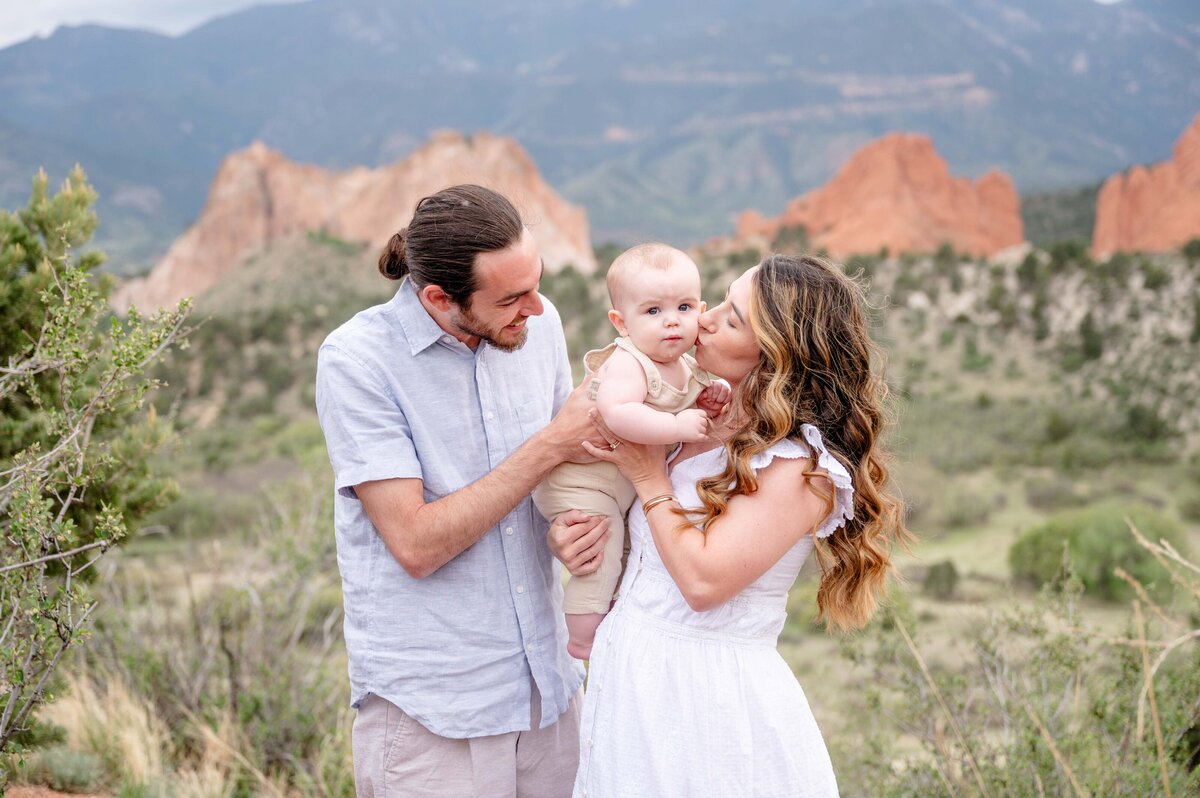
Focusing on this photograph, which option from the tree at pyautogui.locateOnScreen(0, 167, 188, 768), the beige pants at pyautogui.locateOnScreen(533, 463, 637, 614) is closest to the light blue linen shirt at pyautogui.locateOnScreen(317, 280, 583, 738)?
the beige pants at pyautogui.locateOnScreen(533, 463, 637, 614)

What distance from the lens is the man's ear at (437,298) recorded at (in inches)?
93.0

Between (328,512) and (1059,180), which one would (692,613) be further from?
(1059,180)

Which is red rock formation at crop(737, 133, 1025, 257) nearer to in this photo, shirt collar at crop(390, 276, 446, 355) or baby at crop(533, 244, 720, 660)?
baby at crop(533, 244, 720, 660)

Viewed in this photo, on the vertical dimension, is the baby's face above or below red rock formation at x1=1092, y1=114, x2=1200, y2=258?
above

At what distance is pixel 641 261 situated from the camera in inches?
101

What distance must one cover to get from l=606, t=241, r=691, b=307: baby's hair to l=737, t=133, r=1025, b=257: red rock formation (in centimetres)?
4495

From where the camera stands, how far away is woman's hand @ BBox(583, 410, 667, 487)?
7.68 feet

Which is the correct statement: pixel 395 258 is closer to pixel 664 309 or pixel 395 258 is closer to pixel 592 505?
pixel 664 309

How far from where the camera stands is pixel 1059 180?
11056 centimetres

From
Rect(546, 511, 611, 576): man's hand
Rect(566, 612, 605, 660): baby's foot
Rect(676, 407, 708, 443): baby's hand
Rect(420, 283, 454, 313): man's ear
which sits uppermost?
Rect(420, 283, 454, 313): man's ear

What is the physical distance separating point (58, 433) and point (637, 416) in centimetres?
161

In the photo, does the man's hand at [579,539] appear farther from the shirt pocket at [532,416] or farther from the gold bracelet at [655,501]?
the shirt pocket at [532,416]

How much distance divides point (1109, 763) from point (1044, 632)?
461 mm

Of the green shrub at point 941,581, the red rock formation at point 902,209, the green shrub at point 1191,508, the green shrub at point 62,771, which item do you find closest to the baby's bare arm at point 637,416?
the green shrub at point 62,771
